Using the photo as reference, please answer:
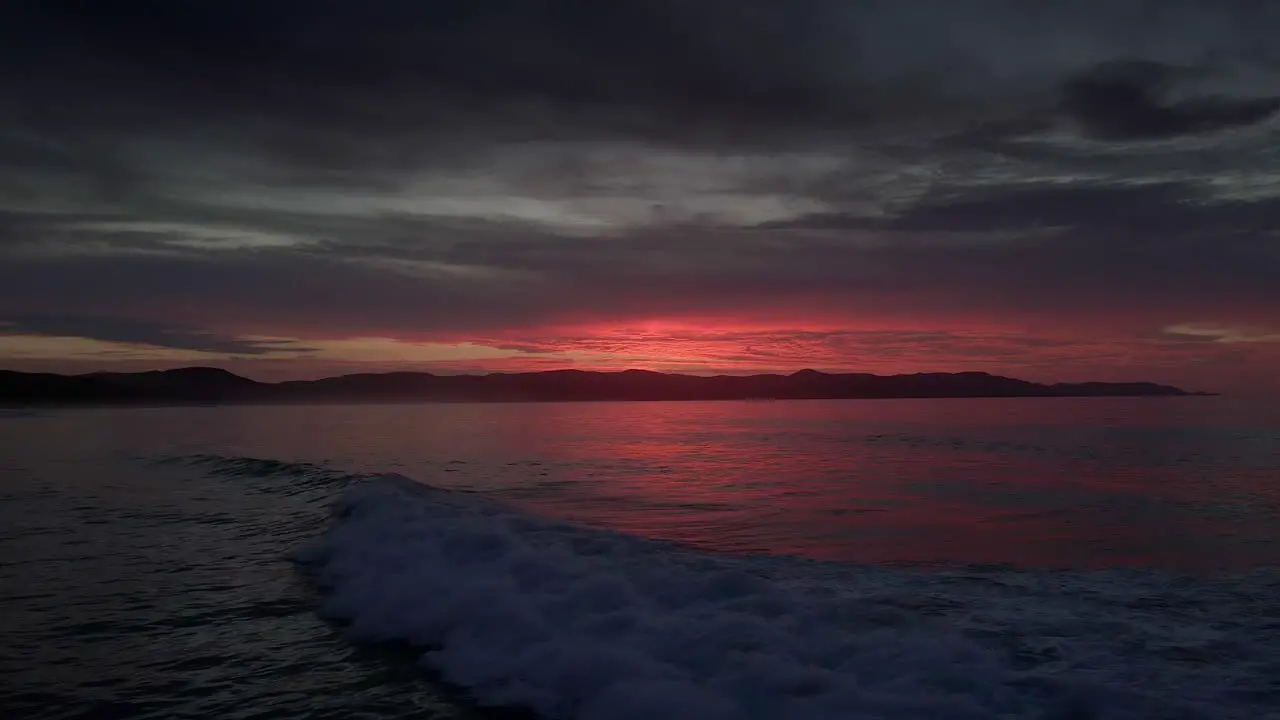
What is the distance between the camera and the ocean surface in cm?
603

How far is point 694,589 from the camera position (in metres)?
8.60

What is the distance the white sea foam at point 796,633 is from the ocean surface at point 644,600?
0.03 meters

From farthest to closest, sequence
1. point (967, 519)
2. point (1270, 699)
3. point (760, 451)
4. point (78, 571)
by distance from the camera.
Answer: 1. point (760, 451)
2. point (967, 519)
3. point (78, 571)
4. point (1270, 699)

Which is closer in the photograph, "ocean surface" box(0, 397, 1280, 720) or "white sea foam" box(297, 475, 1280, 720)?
"white sea foam" box(297, 475, 1280, 720)

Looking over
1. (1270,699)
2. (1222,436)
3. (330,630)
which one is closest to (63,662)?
(330,630)

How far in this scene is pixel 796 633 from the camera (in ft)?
23.8

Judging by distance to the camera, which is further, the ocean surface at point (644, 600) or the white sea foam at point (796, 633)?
the ocean surface at point (644, 600)

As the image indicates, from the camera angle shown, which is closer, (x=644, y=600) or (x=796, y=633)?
(x=796, y=633)

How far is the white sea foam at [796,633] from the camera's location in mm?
5922

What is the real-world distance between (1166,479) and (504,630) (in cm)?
1983

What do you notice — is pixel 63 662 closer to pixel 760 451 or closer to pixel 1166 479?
pixel 1166 479

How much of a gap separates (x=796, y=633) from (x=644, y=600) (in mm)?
1720

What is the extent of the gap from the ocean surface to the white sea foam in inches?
1.3

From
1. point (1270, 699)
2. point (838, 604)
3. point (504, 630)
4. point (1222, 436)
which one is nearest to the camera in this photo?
point (1270, 699)
